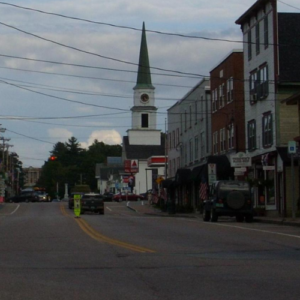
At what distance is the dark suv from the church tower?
8670 cm

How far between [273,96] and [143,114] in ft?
286

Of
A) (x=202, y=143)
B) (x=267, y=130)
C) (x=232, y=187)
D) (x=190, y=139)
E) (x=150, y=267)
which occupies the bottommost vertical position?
(x=150, y=267)

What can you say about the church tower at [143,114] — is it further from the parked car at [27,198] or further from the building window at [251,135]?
the building window at [251,135]

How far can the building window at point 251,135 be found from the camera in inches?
1821

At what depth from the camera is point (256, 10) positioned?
1774 inches

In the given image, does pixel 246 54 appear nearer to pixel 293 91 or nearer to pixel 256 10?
pixel 256 10

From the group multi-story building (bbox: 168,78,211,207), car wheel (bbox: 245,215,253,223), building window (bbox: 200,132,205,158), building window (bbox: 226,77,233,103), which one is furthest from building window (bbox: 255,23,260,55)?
building window (bbox: 200,132,205,158)

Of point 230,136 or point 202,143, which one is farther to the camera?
point 202,143

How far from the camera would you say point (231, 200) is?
3528cm

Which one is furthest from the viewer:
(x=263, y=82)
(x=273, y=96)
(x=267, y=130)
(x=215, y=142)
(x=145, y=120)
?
(x=145, y=120)

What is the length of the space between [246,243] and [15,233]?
9.00m

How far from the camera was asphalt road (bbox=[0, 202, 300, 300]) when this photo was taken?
10891mm

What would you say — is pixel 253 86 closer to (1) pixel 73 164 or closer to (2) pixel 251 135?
(2) pixel 251 135

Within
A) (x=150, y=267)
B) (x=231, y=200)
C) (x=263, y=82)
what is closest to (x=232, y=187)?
(x=231, y=200)
